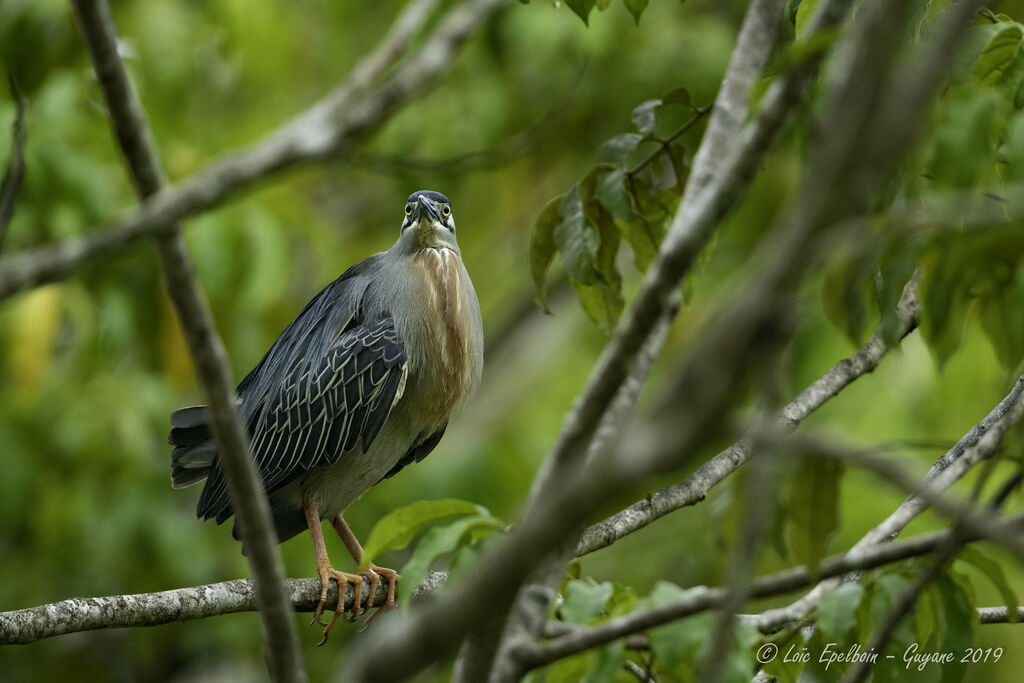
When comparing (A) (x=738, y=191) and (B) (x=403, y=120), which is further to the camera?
(B) (x=403, y=120)

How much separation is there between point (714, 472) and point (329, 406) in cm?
183

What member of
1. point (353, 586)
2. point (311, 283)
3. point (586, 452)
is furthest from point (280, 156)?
point (311, 283)

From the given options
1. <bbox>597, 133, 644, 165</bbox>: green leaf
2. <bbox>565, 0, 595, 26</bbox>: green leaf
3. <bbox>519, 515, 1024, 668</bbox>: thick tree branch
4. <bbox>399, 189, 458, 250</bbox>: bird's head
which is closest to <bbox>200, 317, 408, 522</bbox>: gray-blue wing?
<bbox>399, 189, 458, 250</bbox>: bird's head

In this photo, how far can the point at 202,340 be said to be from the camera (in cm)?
164

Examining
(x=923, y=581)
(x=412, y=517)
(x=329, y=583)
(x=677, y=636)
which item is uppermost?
(x=329, y=583)

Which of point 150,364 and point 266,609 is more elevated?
point 150,364

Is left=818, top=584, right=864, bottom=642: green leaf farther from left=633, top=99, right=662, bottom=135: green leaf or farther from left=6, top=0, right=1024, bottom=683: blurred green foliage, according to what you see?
left=633, top=99, right=662, bottom=135: green leaf

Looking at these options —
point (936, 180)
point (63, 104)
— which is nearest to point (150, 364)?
point (63, 104)

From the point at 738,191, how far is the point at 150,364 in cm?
568

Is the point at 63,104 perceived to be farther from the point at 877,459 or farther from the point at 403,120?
the point at 877,459

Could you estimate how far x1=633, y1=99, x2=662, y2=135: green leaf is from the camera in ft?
8.34

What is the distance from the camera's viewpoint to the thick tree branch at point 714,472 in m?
2.71

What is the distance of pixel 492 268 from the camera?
9258 mm

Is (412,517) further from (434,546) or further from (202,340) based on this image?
(202,340)
